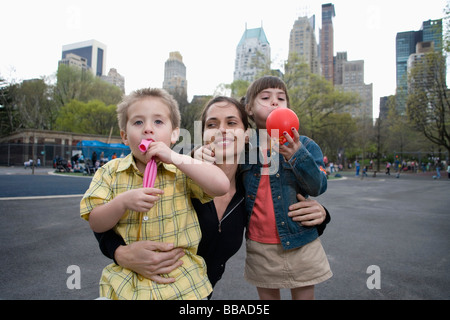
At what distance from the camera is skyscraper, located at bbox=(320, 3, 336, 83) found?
172 metres

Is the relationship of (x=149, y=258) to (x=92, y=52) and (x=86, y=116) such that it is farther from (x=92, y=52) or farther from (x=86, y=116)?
(x=92, y=52)

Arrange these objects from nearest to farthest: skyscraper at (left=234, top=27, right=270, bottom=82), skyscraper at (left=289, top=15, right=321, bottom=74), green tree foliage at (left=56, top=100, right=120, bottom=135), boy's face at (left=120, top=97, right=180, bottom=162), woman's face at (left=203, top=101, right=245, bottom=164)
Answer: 1. boy's face at (left=120, top=97, right=180, bottom=162)
2. woman's face at (left=203, top=101, right=245, bottom=164)
3. green tree foliage at (left=56, top=100, right=120, bottom=135)
4. skyscraper at (left=234, top=27, right=270, bottom=82)
5. skyscraper at (left=289, top=15, right=321, bottom=74)

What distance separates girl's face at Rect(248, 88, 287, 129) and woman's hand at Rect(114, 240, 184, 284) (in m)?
0.94

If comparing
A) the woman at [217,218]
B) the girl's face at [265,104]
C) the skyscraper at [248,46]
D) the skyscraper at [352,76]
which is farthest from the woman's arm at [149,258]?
the skyscraper at [352,76]

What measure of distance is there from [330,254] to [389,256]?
3.06ft

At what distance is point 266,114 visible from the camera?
1699 millimetres

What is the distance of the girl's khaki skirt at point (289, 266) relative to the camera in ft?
5.30

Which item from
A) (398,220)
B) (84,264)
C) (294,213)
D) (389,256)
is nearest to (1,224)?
(84,264)

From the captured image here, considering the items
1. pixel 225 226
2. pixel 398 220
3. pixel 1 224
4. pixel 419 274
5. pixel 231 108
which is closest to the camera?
pixel 225 226

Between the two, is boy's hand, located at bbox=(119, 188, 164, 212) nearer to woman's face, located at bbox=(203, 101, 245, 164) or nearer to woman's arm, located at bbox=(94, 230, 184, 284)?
woman's arm, located at bbox=(94, 230, 184, 284)

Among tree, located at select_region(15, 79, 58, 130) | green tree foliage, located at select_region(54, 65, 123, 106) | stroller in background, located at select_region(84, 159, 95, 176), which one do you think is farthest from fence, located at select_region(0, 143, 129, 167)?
green tree foliage, located at select_region(54, 65, 123, 106)

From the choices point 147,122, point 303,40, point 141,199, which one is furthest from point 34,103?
point 303,40
